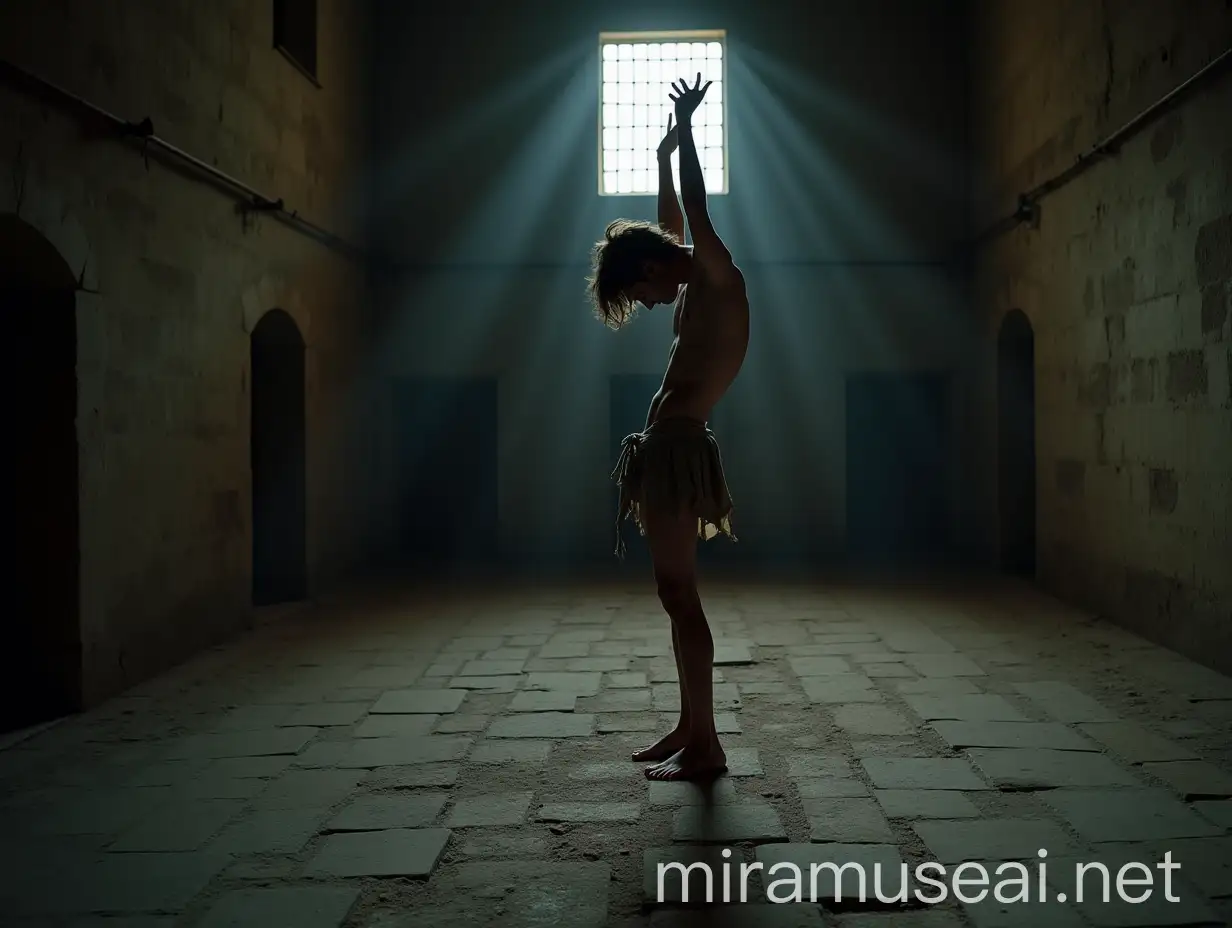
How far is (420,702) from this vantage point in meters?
4.28

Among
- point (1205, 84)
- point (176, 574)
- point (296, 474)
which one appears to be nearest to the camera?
point (1205, 84)

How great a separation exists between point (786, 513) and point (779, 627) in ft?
11.6

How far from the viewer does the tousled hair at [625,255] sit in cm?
310

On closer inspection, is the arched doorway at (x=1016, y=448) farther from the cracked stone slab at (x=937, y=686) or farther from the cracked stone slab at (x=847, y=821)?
the cracked stone slab at (x=847, y=821)

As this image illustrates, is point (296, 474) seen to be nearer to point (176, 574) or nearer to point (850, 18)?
point (176, 574)

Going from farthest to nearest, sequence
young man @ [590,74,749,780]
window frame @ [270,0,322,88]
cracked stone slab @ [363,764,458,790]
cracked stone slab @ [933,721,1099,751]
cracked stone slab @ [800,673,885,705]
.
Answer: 1. window frame @ [270,0,322,88]
2. cracked stone slab @ [800,673,885,705]
3. cracked stone slab @ [933,721,1099,751]
4. cracked stone slab @ [363,764,458,790]
5. young man @ [590,74,749,780]

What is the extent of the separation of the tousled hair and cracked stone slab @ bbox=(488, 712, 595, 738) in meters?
1.61

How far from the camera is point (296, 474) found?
7.28 metres

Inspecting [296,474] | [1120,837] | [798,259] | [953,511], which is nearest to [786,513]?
[953,511]

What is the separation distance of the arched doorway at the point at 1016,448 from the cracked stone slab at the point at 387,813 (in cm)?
642

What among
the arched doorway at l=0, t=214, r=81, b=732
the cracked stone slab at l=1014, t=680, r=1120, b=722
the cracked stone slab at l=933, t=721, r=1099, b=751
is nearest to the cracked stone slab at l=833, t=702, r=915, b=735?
the cracked stone slab at l=933, t=721, r=1099, b=751

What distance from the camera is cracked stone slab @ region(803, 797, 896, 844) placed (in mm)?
2711

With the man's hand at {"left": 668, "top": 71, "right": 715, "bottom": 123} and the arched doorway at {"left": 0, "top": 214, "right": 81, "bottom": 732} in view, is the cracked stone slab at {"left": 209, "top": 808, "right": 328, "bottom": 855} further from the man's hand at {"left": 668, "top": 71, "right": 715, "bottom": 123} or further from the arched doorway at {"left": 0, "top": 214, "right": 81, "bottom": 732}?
the man's hand at {"left": 668, "top": 71, "right": 715, "bottom": 123}

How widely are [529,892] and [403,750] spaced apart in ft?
4.28
